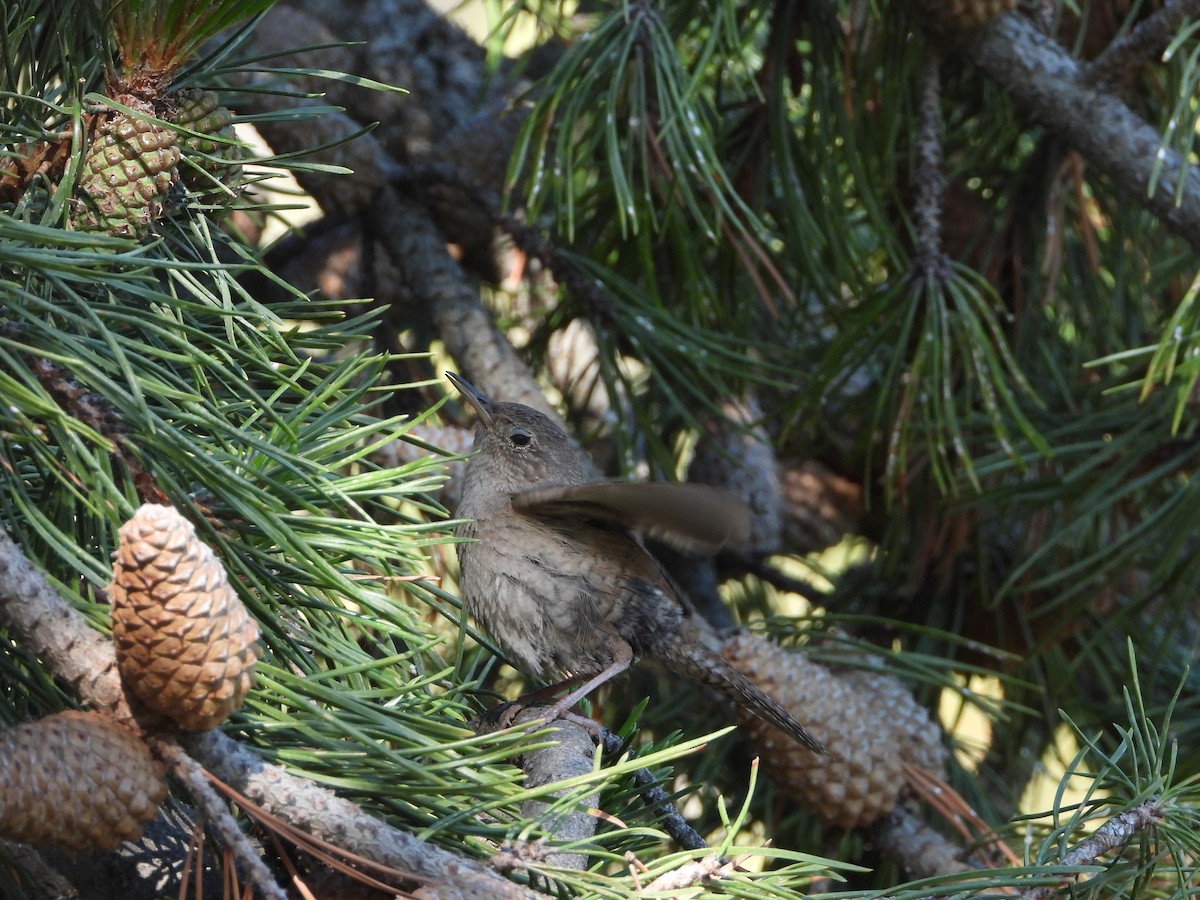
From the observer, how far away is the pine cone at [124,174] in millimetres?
1559

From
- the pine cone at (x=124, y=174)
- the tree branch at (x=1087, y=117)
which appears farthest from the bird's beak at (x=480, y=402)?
the tree branch at (x=1087, y=117)

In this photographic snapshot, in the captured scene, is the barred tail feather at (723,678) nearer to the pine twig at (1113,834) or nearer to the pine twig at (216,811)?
the pine twig at (1113,834)

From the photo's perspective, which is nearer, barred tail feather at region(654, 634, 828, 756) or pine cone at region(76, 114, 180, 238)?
pine cone at region(76, 114, 180, 238)

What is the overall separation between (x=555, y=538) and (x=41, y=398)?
144cm

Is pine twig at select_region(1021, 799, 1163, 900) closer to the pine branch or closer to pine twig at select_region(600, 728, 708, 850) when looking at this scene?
pine twig at select_region(600, 728, 708, 850)

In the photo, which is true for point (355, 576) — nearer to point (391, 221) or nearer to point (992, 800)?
point (391, 221)

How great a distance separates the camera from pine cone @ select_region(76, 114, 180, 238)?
1559mm

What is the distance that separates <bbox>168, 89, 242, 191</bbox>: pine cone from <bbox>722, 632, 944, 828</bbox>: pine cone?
156 centimetres

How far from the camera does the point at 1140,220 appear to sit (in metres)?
3.58

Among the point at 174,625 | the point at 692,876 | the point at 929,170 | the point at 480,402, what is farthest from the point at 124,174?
the point at 929,170

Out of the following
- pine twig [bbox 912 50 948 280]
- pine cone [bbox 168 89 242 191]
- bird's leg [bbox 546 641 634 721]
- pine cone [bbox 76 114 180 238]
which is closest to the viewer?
pine cone [bbox 76 114 180 238]

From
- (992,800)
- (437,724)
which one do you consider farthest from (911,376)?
(437,724)

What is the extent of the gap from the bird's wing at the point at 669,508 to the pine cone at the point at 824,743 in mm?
631

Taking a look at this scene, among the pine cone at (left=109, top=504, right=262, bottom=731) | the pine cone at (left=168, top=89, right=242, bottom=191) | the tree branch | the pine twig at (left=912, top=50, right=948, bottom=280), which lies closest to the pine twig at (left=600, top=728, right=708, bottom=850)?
the pine cone at (left=109, top=504, right=262, bottom=731)
